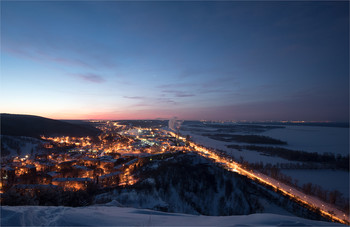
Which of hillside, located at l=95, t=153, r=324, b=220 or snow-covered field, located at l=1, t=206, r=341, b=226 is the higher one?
snow-covered field, located at l=1, t=206, r=341, b=226

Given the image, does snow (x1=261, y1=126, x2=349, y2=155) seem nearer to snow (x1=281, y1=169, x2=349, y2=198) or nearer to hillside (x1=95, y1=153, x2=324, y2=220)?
snow (x1=281, y1=169, x2=349, y2=198)

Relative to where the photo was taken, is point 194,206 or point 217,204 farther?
point 217,204

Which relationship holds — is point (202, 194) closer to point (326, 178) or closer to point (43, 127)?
point (326, 178)

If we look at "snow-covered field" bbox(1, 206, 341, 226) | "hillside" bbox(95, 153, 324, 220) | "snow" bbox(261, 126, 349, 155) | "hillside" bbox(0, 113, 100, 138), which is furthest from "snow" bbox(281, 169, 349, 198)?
"hillside" bbox(0, 113, 100, 138)

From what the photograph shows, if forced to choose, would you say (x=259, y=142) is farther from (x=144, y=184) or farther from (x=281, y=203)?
(x=144, y=184)

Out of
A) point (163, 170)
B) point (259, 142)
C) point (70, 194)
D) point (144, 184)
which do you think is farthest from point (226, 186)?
point (259, 142)

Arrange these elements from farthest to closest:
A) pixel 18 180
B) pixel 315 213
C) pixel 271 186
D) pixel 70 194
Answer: pixel 271 186 < pixel 18 180 < pixel 315 213 < pixel 70 194

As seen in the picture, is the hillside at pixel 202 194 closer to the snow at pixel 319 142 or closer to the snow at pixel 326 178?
the snow at pixel 326 178

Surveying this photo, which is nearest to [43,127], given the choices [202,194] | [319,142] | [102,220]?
[202,194]
